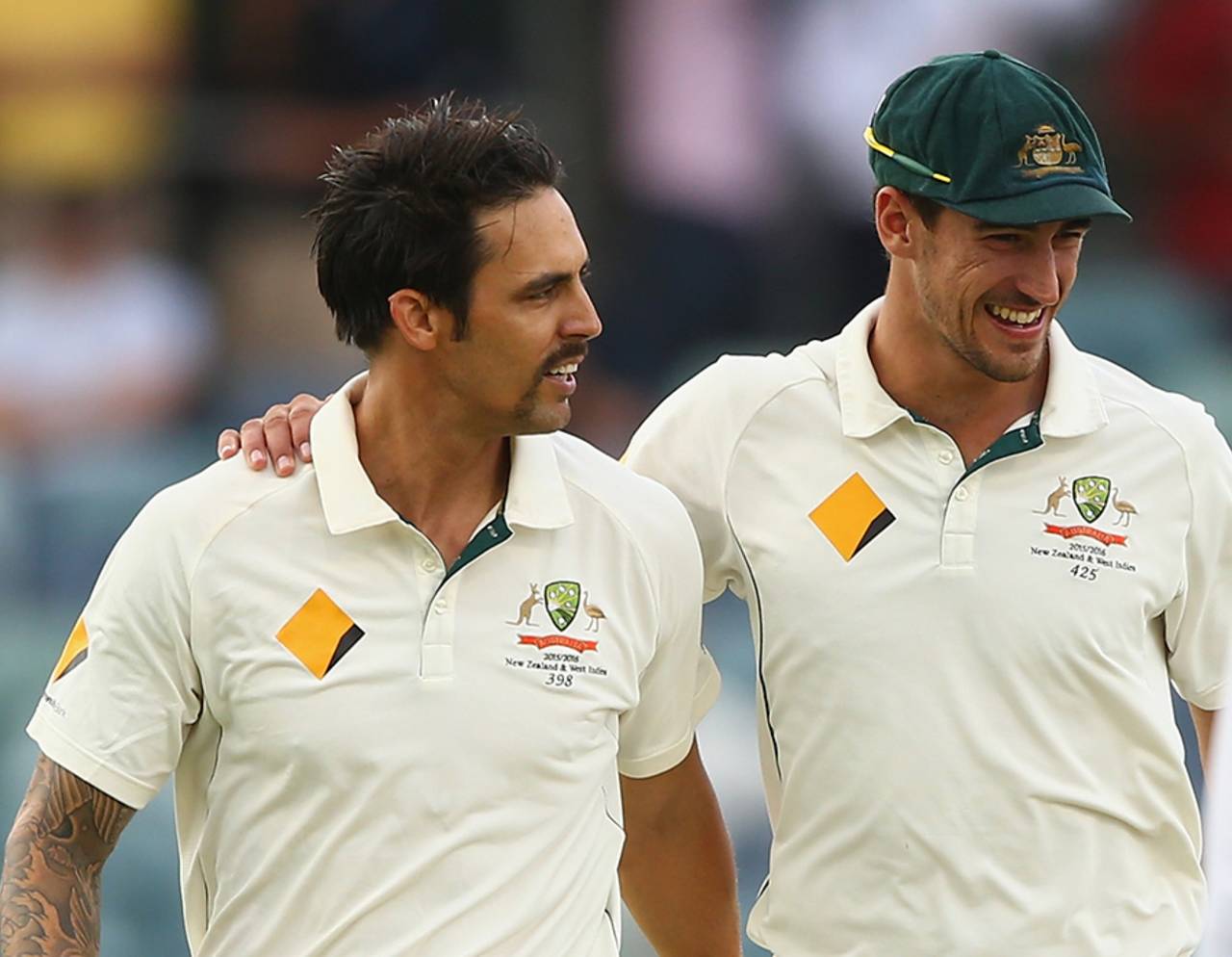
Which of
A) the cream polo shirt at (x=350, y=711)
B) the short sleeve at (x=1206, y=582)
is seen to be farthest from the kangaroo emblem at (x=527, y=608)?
the short sleeve at (x=1206, y=582)

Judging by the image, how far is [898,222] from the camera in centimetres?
327

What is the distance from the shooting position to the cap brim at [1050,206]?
306 centimetres

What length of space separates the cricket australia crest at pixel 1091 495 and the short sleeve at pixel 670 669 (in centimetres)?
52

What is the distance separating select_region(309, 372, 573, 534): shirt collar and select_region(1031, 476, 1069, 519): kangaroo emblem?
0.64 metres

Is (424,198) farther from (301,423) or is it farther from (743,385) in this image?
(743,385)

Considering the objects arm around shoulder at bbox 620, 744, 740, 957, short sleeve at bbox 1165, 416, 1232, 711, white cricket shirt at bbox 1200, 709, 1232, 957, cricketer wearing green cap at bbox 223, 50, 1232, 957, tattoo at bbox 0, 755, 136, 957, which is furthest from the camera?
arm around shoulder at bbox 620, 744, 740, 957

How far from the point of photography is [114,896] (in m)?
5.98

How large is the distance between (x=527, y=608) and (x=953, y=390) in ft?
2.20

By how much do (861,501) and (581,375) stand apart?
413 centimetres

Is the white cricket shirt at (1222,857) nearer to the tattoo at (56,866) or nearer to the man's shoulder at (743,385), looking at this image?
the man's shoulder at (743,385)

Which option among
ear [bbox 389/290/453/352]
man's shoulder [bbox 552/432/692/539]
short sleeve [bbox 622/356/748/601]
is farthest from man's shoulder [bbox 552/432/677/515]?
ear [bbox 389/290/453/352]

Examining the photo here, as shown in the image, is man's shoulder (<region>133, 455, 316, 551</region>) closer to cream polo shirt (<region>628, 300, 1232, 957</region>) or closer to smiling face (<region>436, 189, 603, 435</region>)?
smiling face (<region>436, 189, 603, 435</region>)

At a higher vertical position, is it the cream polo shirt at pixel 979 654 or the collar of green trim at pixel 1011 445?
the collar of green trim at pixel 1011 445

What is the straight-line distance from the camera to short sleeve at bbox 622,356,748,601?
10.8 feet
